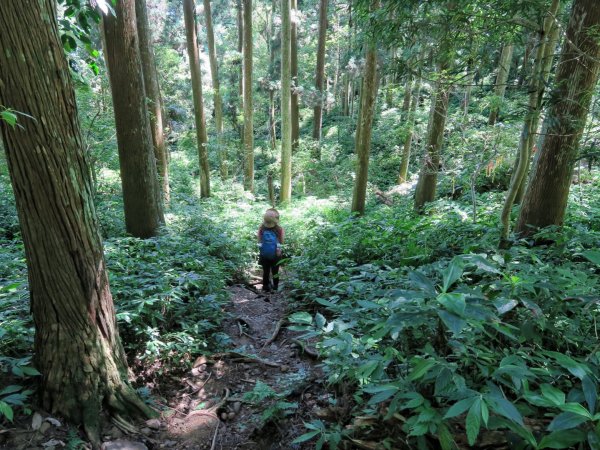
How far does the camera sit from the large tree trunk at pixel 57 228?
2.08 m

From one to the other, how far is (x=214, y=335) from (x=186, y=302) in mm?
646

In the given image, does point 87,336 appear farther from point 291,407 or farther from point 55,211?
point 291,407

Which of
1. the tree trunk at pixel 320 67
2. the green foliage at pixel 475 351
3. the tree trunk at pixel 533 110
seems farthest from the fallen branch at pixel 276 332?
the tree trunk at pixel 320 67

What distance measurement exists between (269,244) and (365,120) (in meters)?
4.53

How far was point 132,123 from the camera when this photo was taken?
19.0ft

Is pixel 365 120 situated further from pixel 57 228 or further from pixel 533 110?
pixel 57 228

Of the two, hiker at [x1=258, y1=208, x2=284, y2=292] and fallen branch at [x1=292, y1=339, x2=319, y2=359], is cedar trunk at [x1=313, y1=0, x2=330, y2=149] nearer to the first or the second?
hiker at [x1=258, y1=208, x2=284, y2=292]

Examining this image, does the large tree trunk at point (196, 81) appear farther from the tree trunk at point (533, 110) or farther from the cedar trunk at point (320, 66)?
the tree trunk at point (533, 110)

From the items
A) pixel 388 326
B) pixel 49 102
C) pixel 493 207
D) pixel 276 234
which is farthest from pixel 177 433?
pixel 493 207

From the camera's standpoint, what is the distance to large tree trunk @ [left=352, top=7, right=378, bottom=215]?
27.9 ft

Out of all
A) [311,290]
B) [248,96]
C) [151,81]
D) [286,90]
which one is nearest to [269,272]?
[311,290]

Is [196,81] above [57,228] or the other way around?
above

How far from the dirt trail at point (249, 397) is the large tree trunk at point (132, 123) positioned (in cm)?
278

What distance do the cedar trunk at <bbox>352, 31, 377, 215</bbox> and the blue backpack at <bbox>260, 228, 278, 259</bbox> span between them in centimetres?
415
